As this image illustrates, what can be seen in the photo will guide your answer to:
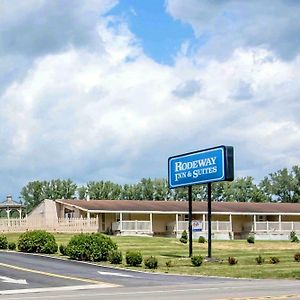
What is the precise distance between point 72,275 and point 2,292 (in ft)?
19.6

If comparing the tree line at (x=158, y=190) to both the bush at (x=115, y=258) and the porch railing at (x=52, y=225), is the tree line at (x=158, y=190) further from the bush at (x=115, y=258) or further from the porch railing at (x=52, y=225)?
the bush at (x=115, y=258)

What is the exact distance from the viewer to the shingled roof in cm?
6080

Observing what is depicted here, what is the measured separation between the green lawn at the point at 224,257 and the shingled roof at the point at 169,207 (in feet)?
37.9

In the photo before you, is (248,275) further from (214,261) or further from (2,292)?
(2,292)

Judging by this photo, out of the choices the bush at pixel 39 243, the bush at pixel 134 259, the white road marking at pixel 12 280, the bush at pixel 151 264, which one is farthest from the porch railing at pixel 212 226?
the white road marking at pixel 12 280

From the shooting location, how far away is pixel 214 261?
3325 cm

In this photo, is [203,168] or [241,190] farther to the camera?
[241,190]

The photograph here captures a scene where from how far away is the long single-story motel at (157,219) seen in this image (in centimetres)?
5847

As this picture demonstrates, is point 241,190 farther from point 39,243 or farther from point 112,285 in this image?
point 112,285

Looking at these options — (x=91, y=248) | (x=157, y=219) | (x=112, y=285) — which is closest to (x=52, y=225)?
(x=157, y=219)

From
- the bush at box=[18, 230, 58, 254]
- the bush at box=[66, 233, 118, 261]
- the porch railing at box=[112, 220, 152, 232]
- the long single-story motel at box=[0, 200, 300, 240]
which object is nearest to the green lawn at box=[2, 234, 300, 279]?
the bush at box=[66, 233, 118, 261]

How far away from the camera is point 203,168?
116 ft

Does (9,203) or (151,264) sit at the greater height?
(9,203)

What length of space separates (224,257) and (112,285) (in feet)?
44.5
